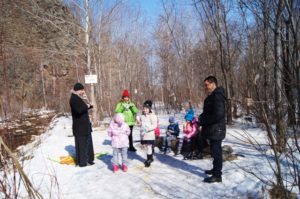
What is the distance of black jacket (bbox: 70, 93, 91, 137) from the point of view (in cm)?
652

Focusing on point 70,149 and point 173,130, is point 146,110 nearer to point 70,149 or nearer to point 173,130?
point 173,130

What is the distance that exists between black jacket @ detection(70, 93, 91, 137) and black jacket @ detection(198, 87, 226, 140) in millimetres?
2763

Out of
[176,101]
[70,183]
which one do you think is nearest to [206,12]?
[70,183]

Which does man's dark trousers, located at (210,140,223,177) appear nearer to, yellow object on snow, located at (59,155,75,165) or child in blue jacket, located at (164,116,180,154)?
child in blue jacket, located at (164,116,180,154)

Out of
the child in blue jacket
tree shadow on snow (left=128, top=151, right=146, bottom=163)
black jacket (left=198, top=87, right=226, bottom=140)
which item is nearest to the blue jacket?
the child in blue jacket

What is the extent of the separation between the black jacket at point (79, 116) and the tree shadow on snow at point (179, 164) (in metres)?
1.77

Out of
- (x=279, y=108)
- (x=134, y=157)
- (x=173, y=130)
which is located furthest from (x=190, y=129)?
(x=279, y=108)

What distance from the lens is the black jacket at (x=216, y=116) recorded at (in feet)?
16.3

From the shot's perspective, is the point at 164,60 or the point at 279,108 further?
the point at 164,60

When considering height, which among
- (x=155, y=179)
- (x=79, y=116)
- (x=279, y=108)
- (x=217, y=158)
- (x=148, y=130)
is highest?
(x=279, y=108)

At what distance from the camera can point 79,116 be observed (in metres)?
6.65

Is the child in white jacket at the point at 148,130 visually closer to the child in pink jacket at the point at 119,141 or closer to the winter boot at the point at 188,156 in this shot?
the child in pink jacket at the point at 119,141

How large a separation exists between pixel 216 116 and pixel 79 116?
312cm

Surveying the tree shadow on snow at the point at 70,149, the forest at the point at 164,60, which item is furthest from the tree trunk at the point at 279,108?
the tree shadow on snow at the point at 70,149
